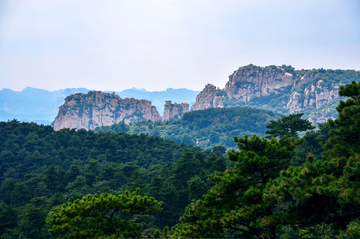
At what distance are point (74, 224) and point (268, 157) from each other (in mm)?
7232

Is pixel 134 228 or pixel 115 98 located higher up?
pixel 115 98

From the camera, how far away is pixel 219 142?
9181cm

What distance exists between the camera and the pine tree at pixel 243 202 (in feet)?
27.7

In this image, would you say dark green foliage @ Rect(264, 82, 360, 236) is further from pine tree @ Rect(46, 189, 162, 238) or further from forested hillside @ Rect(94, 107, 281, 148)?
forested hillside @ Rect(94, 107, 281, 148)

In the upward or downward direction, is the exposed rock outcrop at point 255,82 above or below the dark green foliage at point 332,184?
above

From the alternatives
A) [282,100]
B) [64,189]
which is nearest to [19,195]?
[64,189]

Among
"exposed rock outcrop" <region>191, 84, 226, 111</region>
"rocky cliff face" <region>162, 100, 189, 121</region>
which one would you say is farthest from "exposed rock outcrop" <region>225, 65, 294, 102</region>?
"rocky cliff face" <region>162, 100, 189, 121</region>

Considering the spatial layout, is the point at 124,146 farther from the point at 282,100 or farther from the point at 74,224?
the point at 282,100

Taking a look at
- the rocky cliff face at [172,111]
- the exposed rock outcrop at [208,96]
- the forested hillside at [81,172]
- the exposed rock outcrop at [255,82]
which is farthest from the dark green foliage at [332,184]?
the exposed rock outcrop at [208,96]

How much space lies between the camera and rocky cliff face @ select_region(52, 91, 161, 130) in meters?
123

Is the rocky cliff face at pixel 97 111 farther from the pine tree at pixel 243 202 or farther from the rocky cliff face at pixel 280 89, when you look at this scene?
the pine tree at pixel 243 202

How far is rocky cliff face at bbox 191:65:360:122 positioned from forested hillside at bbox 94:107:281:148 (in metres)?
24.9

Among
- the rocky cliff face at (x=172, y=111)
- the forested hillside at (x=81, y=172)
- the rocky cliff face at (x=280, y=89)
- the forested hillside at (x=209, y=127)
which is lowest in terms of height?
the forested hillside at (x=81, y=172)

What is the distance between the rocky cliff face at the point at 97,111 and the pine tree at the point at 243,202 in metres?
124
